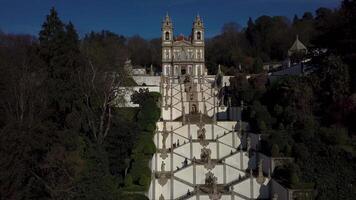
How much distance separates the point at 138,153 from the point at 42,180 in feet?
24.0

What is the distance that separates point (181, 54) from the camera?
64.4 meters

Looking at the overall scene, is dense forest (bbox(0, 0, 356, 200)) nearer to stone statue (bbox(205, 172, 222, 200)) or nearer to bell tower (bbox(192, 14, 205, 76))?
stone statue (bbox(205, 172, 222, 200))

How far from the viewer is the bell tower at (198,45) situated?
64.7 m

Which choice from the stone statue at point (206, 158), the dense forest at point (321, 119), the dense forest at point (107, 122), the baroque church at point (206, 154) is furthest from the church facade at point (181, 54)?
the stone statue at point (206, 158)

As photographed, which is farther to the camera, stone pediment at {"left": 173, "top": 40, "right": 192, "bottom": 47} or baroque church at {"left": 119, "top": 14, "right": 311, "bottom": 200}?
stone pediment at {"left": 173, "top": 40, "right": 192, "bottom": 47}

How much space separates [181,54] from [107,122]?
115 ft

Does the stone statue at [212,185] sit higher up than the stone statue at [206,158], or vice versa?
the stone statue at [206,158]

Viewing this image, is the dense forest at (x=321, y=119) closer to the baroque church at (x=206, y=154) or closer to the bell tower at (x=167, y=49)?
the baroque church at (x=206, y=154)

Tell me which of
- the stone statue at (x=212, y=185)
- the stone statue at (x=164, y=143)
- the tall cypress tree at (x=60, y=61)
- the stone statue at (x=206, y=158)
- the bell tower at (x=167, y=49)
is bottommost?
the stone statue at (x=212, y=185)

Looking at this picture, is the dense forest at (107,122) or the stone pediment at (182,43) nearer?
the dense forest at (107,122)

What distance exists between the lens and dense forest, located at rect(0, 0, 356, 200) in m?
22.4

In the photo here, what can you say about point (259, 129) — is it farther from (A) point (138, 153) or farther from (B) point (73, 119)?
(B) point (73, 119)

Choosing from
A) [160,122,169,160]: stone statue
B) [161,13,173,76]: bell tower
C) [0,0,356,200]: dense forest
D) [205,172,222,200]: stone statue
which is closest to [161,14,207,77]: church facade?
[161,13,173,76]: bell tower

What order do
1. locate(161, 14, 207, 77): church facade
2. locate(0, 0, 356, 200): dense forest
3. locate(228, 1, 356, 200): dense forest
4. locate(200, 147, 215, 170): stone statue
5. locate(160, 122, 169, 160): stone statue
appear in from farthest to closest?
locate(161, 14, 207, 77): church facade → locate(160, 122, 169, 160): stone statue → locate(200, 147, 215, 170): stone statue → locate(228, 1, 356, 200): dense forest → locate(0, 0, 356, 200): dense forest
